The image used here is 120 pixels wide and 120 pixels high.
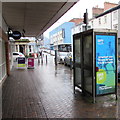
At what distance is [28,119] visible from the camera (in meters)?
4.33

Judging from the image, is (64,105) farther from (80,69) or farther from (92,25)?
(92,25)

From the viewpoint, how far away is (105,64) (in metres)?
5.73

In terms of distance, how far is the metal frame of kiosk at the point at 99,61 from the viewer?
5.54 meters

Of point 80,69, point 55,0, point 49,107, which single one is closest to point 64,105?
point 49,107

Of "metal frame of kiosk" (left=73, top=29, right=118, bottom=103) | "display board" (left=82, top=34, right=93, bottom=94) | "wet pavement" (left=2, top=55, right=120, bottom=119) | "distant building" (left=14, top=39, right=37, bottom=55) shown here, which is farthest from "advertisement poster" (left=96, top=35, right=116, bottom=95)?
"distant building" (left=14, top=39, right=37, bottom=55)

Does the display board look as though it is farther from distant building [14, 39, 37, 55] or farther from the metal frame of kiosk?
distant building [14, 39, 37, 55]

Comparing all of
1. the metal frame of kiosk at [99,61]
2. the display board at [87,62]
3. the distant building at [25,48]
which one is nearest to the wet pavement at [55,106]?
the metal frame of kiosk at [99,61]

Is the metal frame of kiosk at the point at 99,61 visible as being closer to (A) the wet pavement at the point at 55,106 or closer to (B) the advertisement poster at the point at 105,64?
(B) the advertisement poster at the point at 105,64

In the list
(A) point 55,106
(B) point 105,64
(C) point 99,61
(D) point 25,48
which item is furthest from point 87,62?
(D) point 25,48

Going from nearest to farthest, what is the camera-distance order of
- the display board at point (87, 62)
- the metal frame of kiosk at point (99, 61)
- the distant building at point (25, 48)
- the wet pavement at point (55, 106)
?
1. the wet pavement at point (55, 106)
2. the metal frame of kiosk at point (99, 61)
3. the display board at point (87, 62)
4. the distant building at point (25, 48)

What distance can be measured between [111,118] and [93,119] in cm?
52

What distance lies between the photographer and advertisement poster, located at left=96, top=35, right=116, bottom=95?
221 inches

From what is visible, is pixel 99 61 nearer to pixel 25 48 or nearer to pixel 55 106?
pixel 55 106

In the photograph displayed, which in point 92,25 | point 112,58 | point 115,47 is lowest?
point 112,58
